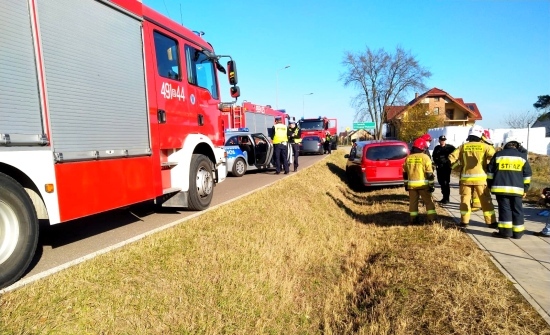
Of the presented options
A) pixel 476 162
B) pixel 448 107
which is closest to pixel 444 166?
pixel 476 162

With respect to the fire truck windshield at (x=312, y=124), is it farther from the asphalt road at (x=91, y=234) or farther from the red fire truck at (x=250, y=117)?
the asphalt road at (x=91, y=234)

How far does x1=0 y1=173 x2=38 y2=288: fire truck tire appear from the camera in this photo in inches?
120

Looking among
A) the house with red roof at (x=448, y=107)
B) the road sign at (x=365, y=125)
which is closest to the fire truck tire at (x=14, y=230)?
the road sign at (x=365, y=125)

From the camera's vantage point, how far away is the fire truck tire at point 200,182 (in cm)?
588

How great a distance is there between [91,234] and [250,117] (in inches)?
674

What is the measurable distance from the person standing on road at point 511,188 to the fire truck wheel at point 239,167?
828 centimetres

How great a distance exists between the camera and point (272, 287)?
13.6 ft

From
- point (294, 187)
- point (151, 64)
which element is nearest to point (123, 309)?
point (151, 64)

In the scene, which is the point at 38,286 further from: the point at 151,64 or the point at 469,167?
Answer: the point at 469,167

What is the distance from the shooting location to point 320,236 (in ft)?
21.3

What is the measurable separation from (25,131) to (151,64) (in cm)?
225

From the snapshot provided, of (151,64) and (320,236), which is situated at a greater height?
(151,64)

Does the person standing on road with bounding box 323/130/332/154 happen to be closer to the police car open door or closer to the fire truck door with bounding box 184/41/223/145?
the police car open door

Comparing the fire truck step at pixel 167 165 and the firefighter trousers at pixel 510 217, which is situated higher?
the fire truck step at pixel 167 165
